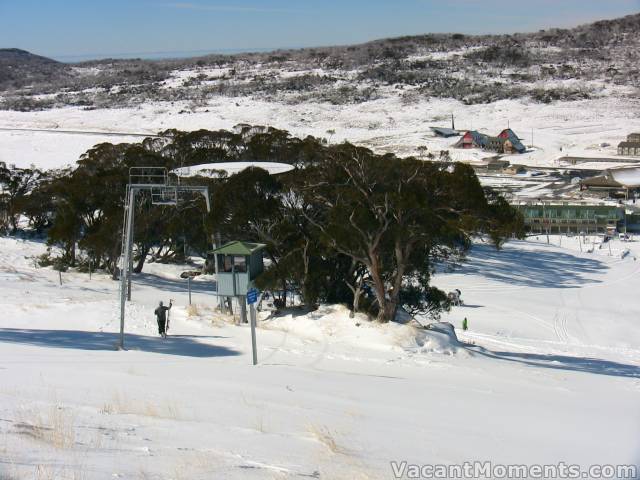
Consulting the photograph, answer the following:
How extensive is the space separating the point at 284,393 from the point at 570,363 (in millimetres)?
11311

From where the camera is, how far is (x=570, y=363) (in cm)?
1891

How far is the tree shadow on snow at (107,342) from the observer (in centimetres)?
1406

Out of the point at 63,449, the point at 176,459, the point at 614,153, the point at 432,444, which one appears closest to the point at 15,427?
the point at 63,449

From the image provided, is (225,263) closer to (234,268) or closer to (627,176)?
(234,268)

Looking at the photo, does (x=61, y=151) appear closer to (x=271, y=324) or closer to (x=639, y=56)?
(x=271, y=324)

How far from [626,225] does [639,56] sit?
364 ft

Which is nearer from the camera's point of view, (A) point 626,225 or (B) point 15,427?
(B) point 15,427

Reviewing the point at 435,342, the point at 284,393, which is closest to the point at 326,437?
the point at 284,393

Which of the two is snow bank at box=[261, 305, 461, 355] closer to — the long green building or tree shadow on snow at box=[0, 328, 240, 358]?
tree shadow on snow at box=[0, 328, 240, 358]

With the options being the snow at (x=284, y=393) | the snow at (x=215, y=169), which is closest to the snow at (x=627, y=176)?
the snow at (x=215, y=169)

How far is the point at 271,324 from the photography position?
19.9 meters

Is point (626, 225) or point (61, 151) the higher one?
point (61, 151)

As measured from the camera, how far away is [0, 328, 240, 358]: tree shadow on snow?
554 inches

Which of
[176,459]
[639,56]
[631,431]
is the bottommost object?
[631,431]
